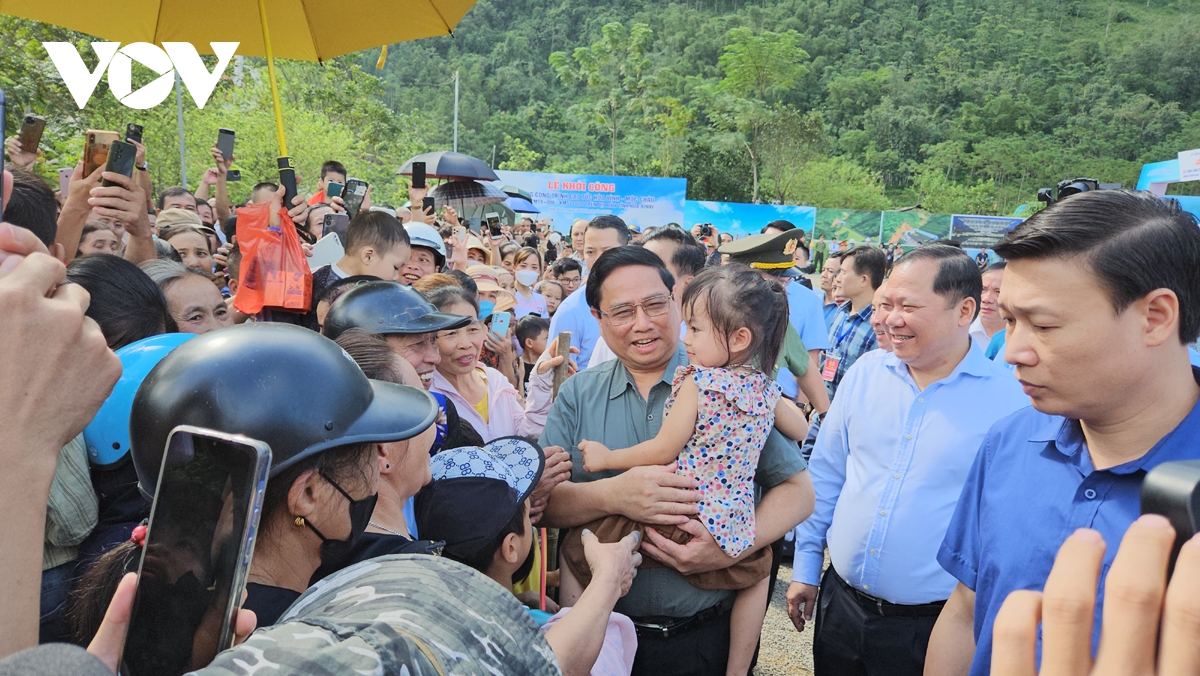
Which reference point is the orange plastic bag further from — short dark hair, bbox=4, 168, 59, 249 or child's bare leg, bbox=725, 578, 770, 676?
child's bare leg, bbox=725, 578, 770, 676

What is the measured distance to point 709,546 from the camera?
2.55 metres

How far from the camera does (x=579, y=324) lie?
16.9 feet

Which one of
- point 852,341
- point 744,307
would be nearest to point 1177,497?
point 744,307

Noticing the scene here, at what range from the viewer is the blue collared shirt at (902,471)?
284 centimetres

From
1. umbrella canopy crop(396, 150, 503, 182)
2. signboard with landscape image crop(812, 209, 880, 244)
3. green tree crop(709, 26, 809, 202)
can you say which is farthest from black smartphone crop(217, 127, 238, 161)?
green tree crop(709, 26, 809, 202)

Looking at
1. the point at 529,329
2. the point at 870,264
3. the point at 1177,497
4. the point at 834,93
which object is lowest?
the point at 529,329

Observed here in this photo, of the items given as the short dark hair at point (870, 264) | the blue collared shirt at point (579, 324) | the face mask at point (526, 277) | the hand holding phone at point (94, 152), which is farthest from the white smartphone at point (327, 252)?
the short dark hair at point (870, 264)

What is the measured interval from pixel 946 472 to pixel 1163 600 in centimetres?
236

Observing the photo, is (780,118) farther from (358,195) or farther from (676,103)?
(358,195)

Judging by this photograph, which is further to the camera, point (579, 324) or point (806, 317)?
point (806, 317)

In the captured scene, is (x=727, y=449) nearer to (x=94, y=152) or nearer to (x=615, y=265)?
(x=615, y=265)

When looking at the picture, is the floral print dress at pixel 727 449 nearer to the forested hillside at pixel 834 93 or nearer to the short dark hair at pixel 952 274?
the short dark hair at pixel 952 274

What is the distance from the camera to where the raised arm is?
2602 millimetres

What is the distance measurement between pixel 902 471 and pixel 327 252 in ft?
11.8
